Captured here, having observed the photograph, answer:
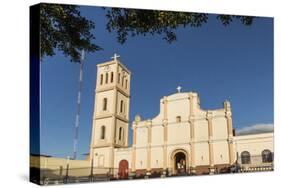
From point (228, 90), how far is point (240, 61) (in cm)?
74

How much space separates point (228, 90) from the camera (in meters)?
11.8

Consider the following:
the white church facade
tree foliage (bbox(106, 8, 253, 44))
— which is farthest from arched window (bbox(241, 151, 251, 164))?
tree foliage (bbox(106, 8, 253, 44))

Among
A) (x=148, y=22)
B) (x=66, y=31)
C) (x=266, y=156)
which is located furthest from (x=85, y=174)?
(x=266, y=156)

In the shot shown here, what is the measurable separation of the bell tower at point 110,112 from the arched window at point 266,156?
3344 mm

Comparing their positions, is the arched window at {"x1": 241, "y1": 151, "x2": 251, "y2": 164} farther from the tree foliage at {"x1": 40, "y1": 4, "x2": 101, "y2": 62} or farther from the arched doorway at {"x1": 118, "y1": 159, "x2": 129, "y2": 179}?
the tree foliage at {"x1": 40, "y1": 4, "x2": 101, "y2": 62}

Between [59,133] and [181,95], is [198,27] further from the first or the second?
[59,133]

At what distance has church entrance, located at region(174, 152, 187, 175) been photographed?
11.1m

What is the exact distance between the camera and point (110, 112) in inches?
422

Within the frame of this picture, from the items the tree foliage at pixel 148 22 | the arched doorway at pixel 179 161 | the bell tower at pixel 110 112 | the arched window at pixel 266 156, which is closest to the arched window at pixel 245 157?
the arched window at pixel 266 156

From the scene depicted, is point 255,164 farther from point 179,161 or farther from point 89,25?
point 89,25

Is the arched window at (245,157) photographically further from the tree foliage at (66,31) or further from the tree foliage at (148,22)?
the tree foliage at (66,31)

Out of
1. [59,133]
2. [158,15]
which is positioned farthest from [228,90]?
[59,133]

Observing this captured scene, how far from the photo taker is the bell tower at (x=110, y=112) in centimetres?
1037

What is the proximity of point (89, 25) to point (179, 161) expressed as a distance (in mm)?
3377
